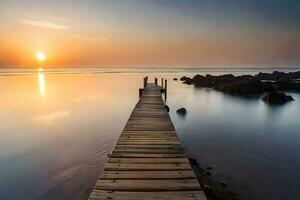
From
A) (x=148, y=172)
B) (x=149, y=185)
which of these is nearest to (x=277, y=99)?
(x=148, y=172)

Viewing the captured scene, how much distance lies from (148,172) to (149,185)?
0.68 m

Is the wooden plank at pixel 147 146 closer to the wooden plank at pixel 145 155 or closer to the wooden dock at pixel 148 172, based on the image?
the wooden dock at pixel 148 172

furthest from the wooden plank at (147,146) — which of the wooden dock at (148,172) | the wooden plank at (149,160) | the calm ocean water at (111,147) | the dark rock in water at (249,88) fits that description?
the dark rock in water at (249,88)

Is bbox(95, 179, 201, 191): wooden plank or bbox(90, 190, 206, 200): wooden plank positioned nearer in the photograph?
bbox(90, 190, 206, 200): wooden plank

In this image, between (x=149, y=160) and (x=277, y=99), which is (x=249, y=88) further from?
(x=149, y=160)

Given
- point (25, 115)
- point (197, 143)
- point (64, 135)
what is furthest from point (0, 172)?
point (25, 115)

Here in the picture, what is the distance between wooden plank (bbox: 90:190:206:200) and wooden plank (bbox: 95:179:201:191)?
0.15 meters

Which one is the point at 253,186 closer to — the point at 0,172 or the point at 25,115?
the point at 0,172

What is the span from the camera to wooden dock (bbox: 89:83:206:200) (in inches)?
191

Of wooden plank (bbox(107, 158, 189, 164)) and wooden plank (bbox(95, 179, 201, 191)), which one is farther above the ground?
wooden plank (bbox(95, 179, 201, 191))

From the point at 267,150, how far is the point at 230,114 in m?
10.5

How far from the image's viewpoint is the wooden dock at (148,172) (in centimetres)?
484

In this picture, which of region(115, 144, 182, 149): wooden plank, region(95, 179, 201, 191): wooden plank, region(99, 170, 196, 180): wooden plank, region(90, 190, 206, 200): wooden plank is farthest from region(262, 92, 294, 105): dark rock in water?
region(90, 190, 206, 200): wooden plank

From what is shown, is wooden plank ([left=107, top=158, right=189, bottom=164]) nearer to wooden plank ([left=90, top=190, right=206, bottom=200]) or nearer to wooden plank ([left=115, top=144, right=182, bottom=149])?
wooden plank ([left=115, top=144, right=182, bottom=149])
